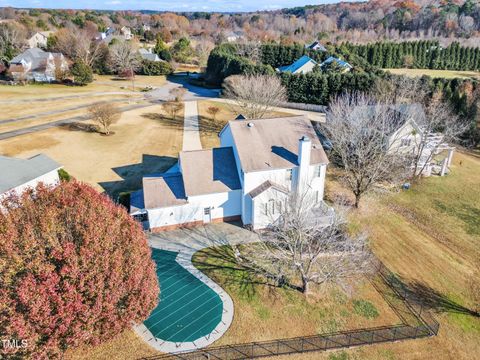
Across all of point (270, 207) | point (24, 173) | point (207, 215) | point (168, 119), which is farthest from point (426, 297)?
point (168, 119)

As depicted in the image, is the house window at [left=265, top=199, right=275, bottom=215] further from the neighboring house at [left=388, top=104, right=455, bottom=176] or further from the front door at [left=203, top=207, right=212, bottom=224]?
the neighboring house at [left=388, top=104, right=455, bottom=176]

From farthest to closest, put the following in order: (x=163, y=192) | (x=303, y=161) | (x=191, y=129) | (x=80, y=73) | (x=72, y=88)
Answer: (x=72, y=88) < (x=80, y=73) < (x=191, y=129) < (x=163, y=192) < (x=303, y=161)

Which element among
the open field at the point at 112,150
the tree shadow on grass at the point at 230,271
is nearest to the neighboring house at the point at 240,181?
the tree shadow on grass at the point at 230,271

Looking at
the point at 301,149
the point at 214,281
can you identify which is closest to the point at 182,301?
the point at 214,281

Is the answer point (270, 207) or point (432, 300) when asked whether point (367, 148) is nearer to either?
point (270, 207)

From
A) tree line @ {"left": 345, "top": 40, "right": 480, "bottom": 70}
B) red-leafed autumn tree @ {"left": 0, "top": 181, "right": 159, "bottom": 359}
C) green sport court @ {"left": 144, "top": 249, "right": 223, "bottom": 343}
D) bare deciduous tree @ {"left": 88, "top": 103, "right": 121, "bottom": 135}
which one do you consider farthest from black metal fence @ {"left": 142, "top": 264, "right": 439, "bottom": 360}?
tree line @ {"left": 345, "top": 40, "right": 480, "bottom": 70}
